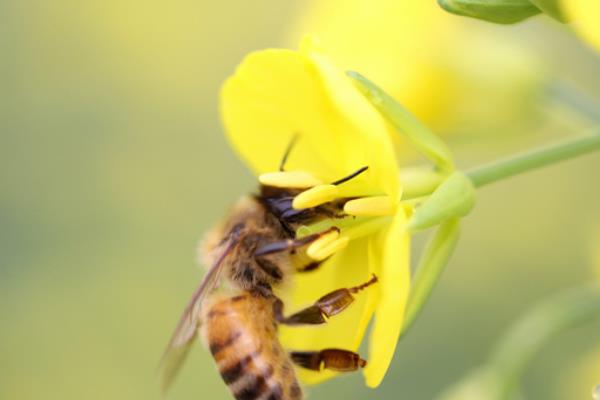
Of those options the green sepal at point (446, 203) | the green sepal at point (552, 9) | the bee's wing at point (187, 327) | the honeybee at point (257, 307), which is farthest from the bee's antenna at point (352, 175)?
the green sepal at point (552, 9)

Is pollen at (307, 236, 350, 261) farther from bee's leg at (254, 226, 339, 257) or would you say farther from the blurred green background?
the blurred green background

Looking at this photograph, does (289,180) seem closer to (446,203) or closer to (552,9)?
(446,203)

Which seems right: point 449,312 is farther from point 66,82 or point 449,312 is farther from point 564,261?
point 66,82

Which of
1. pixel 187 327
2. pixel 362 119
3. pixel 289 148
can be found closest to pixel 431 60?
pixel 289 148

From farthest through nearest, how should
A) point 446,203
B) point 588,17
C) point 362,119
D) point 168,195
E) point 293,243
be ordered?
point 168,195 < point 293,243 < point 446,203 < point 362,119 < point 588,17

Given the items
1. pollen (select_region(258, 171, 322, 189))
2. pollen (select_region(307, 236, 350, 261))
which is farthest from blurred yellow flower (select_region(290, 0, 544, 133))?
pollen (select_region(307, 236, 350, 261))

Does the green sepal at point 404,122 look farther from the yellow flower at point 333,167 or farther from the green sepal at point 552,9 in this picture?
the green sepal at point 552,9

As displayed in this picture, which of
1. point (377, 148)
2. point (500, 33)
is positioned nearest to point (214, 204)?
point (500, 33)
